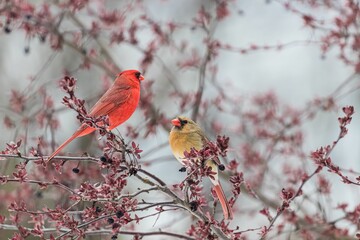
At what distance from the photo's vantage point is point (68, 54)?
1200cm

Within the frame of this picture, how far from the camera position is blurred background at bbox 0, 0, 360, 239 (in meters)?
4.46

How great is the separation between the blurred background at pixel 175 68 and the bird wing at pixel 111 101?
0.72m

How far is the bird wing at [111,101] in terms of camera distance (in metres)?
2.97

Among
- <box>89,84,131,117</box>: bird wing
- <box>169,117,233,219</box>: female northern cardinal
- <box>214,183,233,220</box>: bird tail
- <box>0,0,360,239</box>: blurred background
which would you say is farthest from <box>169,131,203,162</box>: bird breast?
<box>0,0,360,239</box>: blurred background

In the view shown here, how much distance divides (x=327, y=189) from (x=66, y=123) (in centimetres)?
936

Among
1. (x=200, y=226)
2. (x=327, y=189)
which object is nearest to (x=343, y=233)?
(x=327, y=189)

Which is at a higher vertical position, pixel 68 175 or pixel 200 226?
pixel 68 175

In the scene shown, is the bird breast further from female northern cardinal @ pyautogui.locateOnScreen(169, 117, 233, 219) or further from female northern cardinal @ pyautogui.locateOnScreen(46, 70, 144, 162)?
female northern cardinal @ pyautogui.locateOnScreen(46, 70, 144, 162)

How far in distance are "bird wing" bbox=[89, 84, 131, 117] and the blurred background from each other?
72 centimetres

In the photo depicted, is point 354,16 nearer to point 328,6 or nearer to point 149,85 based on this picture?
point 328,6

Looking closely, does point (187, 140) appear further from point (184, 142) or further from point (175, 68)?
point (175, 68)

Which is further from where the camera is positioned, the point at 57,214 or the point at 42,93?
the point at 42,93

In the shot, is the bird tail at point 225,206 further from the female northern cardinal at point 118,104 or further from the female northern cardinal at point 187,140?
the female northern cardinal at point 118,104

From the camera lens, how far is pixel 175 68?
10.9m
